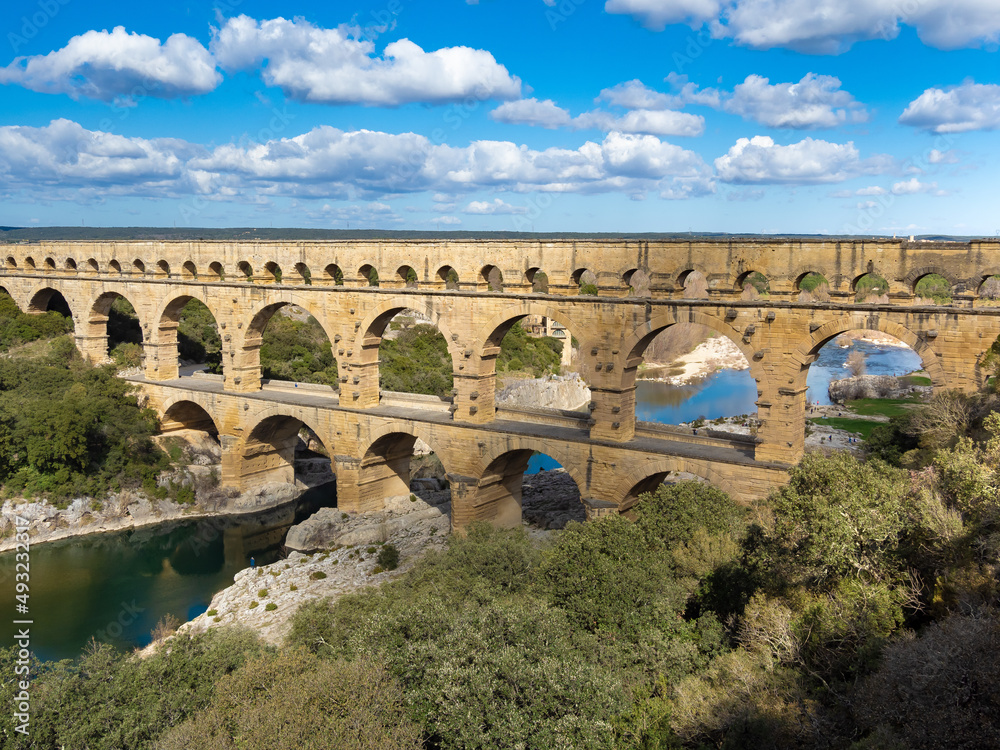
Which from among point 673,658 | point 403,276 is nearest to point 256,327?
point 403,276

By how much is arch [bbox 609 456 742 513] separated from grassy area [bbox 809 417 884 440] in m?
14.0

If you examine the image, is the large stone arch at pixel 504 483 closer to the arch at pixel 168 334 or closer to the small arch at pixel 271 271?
the small arch at pixel 271 271

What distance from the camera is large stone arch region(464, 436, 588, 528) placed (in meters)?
19.6

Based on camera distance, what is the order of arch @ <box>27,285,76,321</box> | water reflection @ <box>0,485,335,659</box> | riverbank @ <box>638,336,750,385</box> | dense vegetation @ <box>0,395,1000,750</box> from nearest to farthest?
dense vegetation @ <box>0,395,1000,750</box> → water reflection @ <box>0,485,335,659</box> → arch @ <box>27,285,76,321</box> → riverbank @ <box>638,336,750,385</box>

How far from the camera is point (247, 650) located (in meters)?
13.3

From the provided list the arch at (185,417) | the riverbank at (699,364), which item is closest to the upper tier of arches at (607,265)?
the arch at (185,417)

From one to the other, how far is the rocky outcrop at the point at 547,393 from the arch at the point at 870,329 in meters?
22.0

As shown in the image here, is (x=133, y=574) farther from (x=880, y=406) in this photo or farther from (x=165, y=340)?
(x=880, y=406)

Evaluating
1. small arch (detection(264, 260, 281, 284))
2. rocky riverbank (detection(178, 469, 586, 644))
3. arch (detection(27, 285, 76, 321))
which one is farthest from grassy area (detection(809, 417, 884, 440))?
arch (detection(27, 285, 76, 321))

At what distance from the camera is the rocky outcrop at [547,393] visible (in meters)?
39.2

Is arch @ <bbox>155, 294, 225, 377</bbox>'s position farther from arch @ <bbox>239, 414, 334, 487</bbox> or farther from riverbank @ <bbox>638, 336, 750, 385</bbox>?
riverbank @ <bbox>638, 336, 750, 385</bbox>

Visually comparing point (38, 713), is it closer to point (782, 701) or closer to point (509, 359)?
point (782, 701)

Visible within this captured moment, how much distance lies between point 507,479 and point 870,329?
1027cm

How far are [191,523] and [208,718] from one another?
57.1 ft
